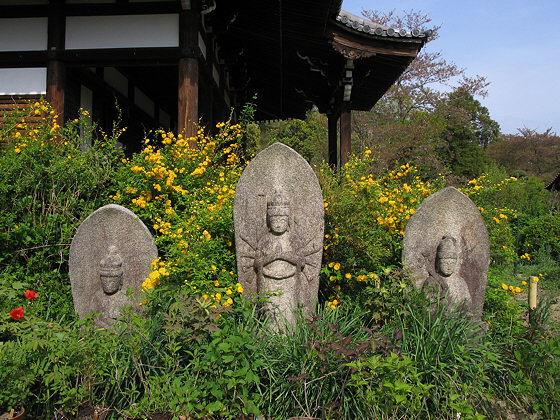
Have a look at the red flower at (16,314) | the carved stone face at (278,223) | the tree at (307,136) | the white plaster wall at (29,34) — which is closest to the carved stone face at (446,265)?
the carved stone face at (278,223)

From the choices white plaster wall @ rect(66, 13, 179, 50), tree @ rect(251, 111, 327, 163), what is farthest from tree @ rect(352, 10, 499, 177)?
white plaster wall @ rect(66, 13, 179, 50)

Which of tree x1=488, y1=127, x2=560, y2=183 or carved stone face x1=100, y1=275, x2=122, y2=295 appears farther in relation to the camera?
tree x1=488, y1=127, x2=560, y2=183

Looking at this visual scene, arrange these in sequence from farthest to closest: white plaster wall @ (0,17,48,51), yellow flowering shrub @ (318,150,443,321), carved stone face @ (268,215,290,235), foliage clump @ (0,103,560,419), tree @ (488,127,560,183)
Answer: tree @ (488,127,560,183) < white plaster wall @ (0,17,48,51) < yellow flowering shrub @ (318,150,443,321) < carved stone face @ (268,215,290,235) < foliage clump @ (0,103,560,419)

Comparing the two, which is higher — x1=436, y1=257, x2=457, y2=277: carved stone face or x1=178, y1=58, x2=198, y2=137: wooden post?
x1=178, y1=58, x2=198, y2=137: wooden post

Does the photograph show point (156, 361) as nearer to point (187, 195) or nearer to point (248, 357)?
point (248, 357)

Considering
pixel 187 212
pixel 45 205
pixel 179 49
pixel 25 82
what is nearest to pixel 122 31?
pixel 179 49

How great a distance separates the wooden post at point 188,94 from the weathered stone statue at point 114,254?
243cm

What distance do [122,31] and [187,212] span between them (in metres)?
3.24

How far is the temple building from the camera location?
5.71 metres

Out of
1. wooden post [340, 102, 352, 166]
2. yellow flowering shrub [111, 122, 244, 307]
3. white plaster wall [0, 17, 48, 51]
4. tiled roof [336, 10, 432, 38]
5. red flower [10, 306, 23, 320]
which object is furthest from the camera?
wooden post [340, 102, 352, 166]

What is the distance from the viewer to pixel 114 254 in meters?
3.39

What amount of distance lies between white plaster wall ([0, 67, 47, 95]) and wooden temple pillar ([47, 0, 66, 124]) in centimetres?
17

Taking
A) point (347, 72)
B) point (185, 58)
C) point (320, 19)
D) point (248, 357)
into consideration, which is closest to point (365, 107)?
point (347, 72)

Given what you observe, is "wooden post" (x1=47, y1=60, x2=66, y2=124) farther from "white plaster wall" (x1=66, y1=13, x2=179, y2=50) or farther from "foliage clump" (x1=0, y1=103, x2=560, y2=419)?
"foliage clump" (x1=0, y1=103, x2=560, y2=419)
